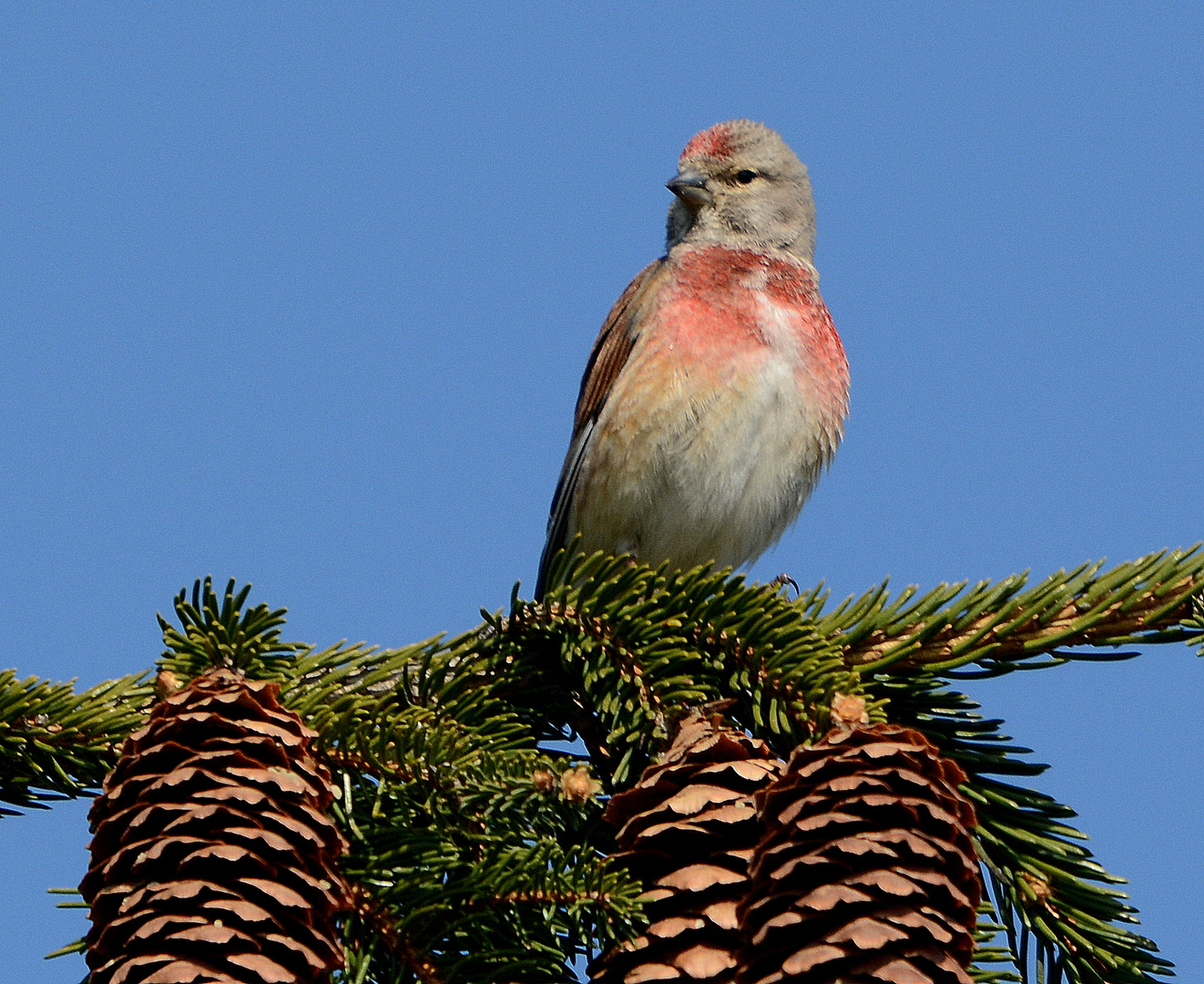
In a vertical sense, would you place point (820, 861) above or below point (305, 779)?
below

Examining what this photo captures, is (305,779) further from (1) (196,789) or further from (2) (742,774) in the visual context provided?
(2) (742,774)

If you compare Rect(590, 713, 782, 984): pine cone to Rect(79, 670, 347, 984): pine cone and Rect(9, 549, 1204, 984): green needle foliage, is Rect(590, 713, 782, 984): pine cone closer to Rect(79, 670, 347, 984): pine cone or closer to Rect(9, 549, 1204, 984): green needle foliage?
Rect(9, 549, 1204, 984): green needle foliage

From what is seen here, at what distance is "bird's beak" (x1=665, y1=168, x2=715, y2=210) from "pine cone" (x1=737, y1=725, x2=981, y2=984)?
440 centimetres

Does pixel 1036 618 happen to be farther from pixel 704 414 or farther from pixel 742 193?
pixel 742 193

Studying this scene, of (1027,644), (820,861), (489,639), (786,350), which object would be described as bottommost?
(820,861)

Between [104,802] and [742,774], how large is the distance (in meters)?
1.05

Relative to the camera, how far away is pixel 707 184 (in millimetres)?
6445

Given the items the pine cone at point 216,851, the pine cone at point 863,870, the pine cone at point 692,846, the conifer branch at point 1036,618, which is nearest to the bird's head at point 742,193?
the conifer branch at point 1036,618

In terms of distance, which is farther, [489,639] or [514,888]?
[489,639]

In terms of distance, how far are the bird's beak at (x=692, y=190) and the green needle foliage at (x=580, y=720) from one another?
11.8ft

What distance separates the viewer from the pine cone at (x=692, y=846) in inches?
84.1

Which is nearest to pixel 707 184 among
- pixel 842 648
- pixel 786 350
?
pixel 786 350

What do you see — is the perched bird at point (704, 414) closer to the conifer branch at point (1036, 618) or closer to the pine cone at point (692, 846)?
the conifer branch at point (1036, 618)

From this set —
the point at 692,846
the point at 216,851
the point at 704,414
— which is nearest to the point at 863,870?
the point at 692,846
